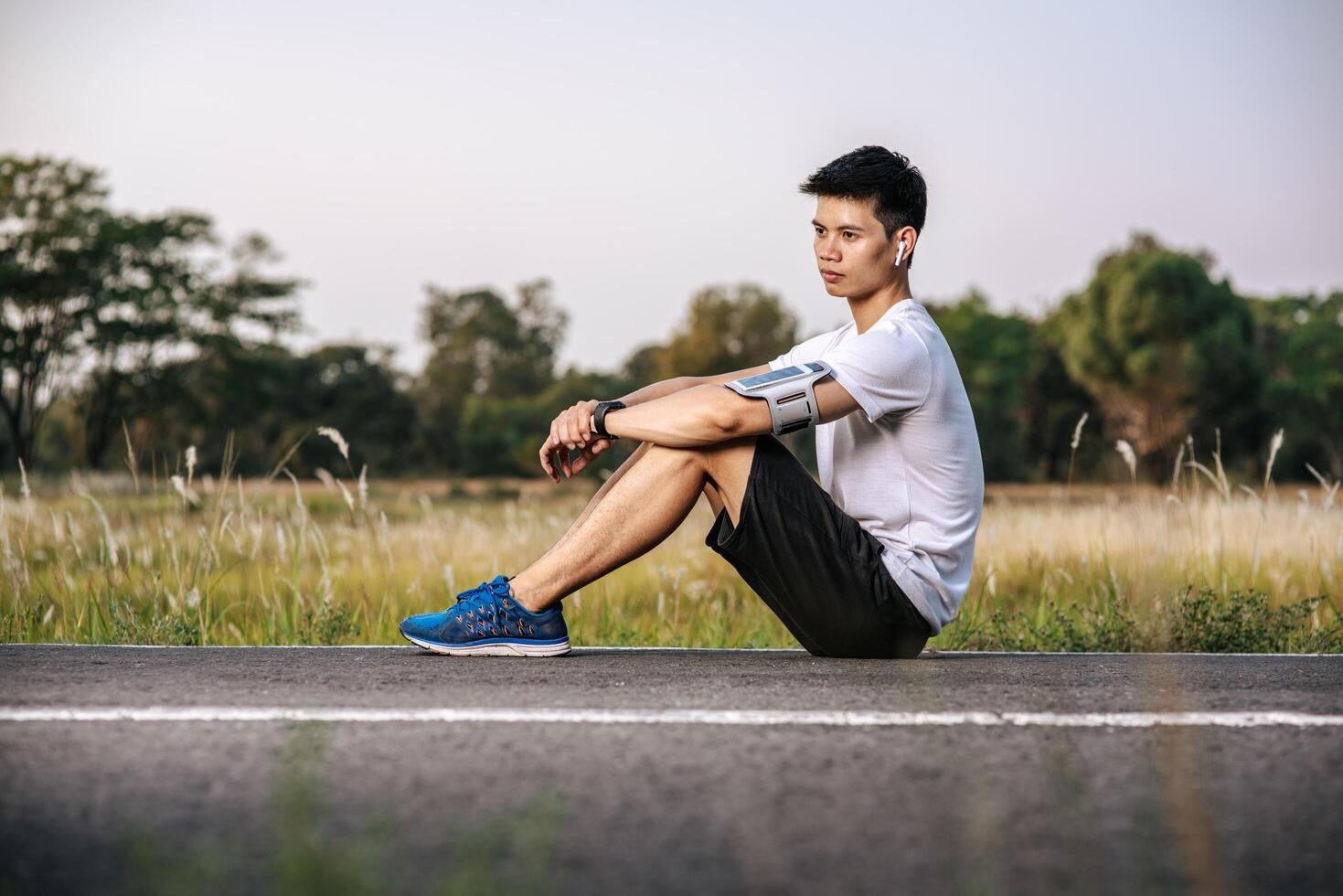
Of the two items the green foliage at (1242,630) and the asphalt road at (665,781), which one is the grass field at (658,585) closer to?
the green foliage at (1242,630)

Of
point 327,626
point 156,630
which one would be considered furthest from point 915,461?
point 156,630

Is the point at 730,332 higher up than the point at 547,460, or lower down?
higher up

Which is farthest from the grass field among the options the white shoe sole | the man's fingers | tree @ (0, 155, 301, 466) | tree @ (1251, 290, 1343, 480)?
tree @ (1251, 290, 1343, 480)

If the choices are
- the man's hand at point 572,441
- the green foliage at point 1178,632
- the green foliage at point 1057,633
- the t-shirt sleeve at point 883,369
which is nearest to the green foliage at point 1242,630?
the green foliage at point 1178,632

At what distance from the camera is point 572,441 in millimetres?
4016

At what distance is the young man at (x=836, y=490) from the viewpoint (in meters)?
3.66

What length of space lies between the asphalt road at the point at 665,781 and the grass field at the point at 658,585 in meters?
1.56

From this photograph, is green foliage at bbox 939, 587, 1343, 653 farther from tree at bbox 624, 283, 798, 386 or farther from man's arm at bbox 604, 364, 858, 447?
tree at bbox 624, 283, 798, 386

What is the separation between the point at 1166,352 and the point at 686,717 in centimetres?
4447

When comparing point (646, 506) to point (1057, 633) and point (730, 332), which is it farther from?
point (730, 332)

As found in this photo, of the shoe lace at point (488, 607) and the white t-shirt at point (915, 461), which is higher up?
the white t-shirt at point (915, 461)

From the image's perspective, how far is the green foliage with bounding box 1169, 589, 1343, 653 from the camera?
488 centimetres

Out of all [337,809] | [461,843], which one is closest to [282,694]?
[337,809]

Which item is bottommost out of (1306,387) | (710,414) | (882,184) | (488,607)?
(488,607)
